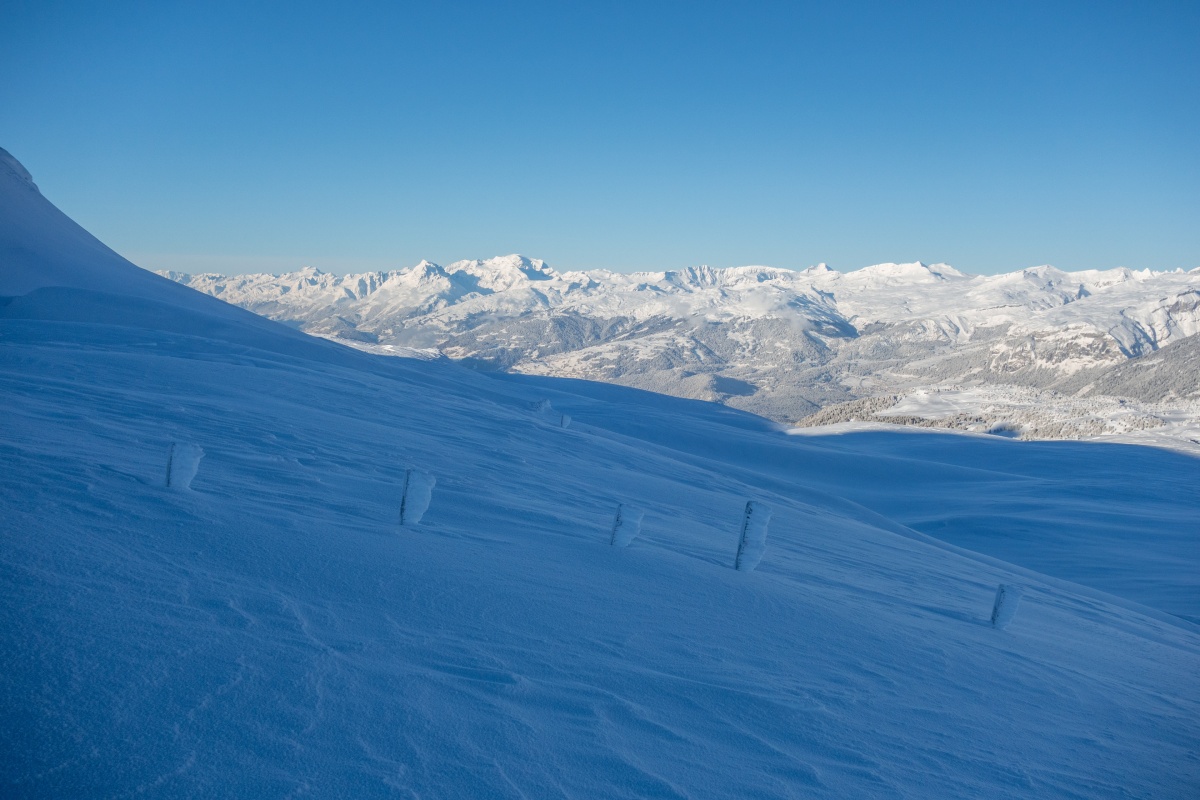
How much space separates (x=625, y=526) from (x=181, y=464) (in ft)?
13.9

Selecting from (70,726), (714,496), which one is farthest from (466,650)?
(714,496)

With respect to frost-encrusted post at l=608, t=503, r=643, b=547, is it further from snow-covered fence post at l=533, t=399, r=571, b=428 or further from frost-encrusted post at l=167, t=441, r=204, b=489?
snow-covered fence post at l=533, t=399, r=571, b=428

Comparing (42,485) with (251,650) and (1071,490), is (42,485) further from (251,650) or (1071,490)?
(1071,490)

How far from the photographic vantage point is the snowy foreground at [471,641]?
3.21 metres

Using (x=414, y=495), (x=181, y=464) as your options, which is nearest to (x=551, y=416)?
(x=414, y=495)

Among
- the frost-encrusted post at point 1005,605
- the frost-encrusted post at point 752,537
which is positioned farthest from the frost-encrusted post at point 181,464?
the frost-encrusted post at point 1005,605

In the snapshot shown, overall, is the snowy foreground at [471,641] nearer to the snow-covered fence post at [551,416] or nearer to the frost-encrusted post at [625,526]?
the frost-encrusted post at [625,526]

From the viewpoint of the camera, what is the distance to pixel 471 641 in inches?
181

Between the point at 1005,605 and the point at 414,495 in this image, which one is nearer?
the point at 414,495

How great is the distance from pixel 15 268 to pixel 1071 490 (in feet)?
149

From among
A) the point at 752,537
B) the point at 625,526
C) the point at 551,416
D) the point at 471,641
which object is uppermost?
the point at 752,537

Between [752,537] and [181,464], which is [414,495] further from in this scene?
[752,537]

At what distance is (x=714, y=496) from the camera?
15219 millimetres

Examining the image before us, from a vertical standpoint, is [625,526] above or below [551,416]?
above
